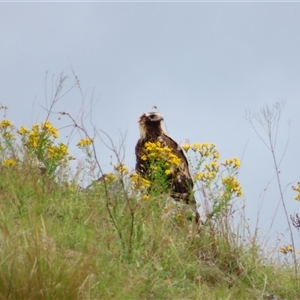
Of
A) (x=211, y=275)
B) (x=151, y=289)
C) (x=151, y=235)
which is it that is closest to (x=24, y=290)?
(x=151, y=289)

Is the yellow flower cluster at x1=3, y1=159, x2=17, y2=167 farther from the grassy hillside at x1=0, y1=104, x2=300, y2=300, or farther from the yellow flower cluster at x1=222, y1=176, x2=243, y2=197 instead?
the yellow flower cluster at x1=222, y1=176, x2=243, y2=197

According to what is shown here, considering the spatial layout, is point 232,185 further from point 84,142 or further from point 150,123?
point 150,123

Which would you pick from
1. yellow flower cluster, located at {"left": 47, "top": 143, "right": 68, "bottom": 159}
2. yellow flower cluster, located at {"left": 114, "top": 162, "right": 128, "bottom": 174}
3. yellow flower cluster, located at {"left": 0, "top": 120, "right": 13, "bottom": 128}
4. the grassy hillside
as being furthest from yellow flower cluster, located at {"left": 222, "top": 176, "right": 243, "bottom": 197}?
yellow flower cluster, located at {"left": 0, "top": 120, "right": 13, "bottom": 128}

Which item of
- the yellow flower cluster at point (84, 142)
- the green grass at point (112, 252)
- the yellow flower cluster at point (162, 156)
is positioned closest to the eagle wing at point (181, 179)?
the yellow flower cluster at point (162, 156)

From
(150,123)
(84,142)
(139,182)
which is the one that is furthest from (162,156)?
(150,123)

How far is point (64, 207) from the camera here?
15.5 feet

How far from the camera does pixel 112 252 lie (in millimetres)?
3979

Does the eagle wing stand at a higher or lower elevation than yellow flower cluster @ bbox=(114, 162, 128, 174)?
higher

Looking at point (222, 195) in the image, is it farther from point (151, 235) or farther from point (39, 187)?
point (39, 187)

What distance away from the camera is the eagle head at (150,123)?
24.0 ft

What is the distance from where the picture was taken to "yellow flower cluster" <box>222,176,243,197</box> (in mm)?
4969

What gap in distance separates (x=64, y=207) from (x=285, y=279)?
176 centimetres

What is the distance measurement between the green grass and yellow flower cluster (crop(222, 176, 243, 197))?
0.27 metres

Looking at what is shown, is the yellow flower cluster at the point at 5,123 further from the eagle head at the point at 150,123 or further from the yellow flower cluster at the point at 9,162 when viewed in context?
the eagle head at the point at 150,123
